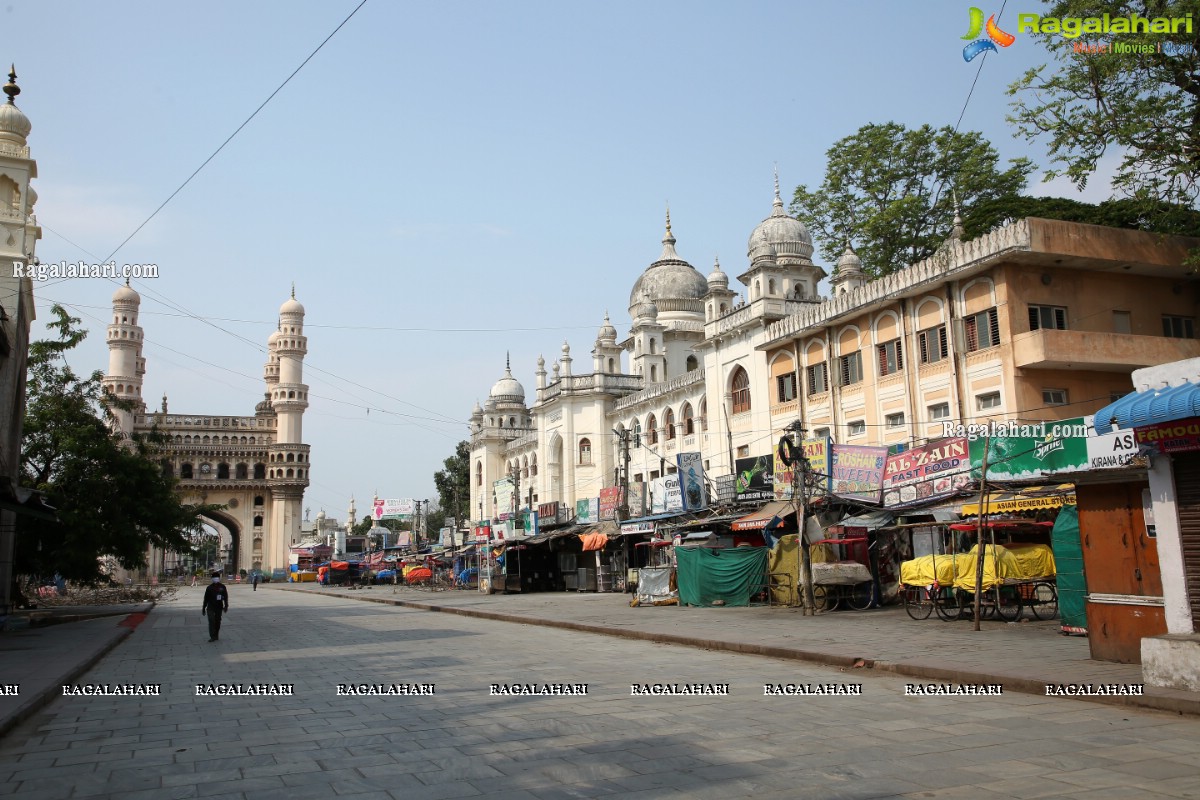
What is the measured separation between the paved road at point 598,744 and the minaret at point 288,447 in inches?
2841

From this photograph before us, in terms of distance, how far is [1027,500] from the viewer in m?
16.6

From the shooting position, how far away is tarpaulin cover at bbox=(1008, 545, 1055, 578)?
16.1 meters

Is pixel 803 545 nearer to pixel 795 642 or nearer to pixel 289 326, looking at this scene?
pixel 795 642

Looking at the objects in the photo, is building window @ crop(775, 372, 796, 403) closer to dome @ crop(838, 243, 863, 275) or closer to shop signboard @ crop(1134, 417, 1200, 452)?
dome @ crop(838, 243, 863, 275)

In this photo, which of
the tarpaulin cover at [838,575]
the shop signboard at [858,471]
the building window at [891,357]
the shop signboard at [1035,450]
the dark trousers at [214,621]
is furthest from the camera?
the building window at [891,357]

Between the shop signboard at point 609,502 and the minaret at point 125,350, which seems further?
the minaret at point 125,350

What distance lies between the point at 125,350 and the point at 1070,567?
7621 centimetres

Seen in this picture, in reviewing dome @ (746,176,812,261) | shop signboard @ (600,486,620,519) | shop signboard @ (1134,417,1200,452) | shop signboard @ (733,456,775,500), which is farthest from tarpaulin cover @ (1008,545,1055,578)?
dome @ (746,176,812,261)

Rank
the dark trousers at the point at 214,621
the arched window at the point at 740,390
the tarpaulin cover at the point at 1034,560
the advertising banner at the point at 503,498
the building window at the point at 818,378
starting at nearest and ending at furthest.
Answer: the tarpaulin cover at the point at 1034,560
the dark trousers at the point at 214,621
the building window at the point at 818,378
the arched window at the point at 740,390
the advertising banner at the point at 503,498

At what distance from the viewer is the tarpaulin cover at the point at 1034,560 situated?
16062 millimetres

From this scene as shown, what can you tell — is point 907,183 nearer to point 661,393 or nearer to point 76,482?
point 661,393

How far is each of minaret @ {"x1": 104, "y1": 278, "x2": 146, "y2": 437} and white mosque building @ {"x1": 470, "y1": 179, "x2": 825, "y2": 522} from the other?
2753 cm

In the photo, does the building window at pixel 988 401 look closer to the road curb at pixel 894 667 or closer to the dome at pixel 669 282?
the road curb at pixel 894 667

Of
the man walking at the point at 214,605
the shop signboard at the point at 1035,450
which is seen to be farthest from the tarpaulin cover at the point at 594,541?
the man walking at the point at 214,605
